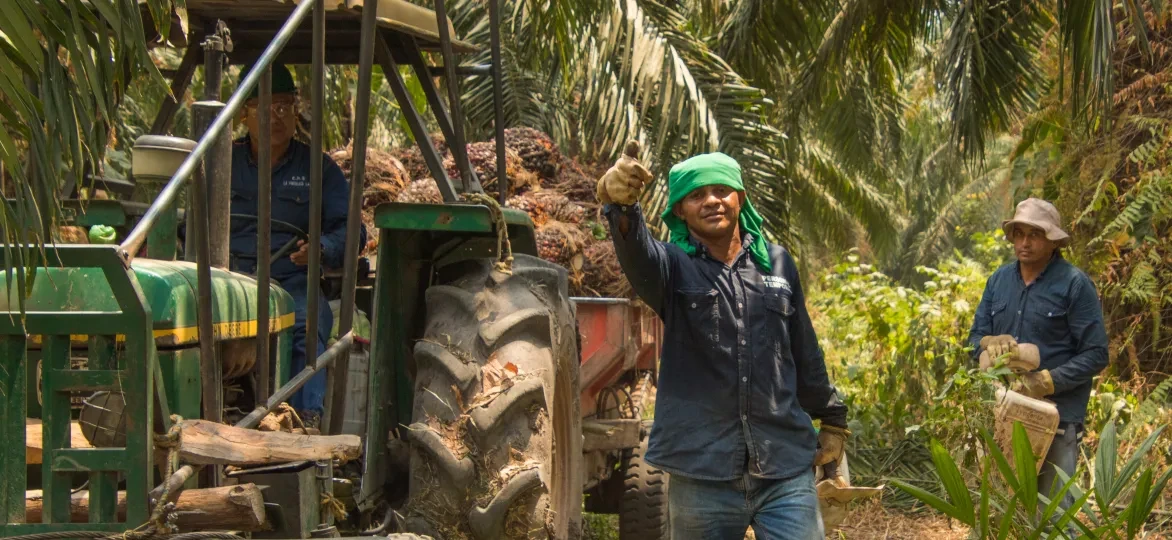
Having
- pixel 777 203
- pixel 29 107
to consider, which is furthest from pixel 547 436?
pixel 777 203

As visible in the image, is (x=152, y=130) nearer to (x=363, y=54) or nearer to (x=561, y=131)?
(x=363, y=54)

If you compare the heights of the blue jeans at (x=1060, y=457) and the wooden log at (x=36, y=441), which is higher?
the wooden log at (x=36, y=441)

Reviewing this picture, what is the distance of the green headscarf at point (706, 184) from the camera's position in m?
3.96

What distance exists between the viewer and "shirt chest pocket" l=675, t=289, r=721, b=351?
13.0ft

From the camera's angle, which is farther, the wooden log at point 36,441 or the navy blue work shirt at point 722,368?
the navy blue work shirt at point 722,368

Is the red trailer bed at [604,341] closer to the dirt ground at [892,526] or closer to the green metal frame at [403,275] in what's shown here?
the green metal frame at [403,275]

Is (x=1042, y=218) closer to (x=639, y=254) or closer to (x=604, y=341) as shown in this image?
(x=604, y=341)

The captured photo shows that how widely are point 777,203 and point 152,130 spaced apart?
6.06m

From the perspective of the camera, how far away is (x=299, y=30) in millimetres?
4977

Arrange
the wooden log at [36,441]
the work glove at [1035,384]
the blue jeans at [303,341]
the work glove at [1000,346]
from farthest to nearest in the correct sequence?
1. the work glove at [1000,346]
2. the work glove at [1035,384]
3. the blue jeans at [303,341]
4. the wooden log at [36,441]

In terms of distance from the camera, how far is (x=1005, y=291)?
21.8ft

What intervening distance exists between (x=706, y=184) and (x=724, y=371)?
0.57 meters

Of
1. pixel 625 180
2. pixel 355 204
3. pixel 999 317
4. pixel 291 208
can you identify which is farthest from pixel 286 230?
pixel 999 317

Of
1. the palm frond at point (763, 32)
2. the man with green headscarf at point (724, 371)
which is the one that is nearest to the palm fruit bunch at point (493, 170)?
the man with green headscarf at point (724, 371)
